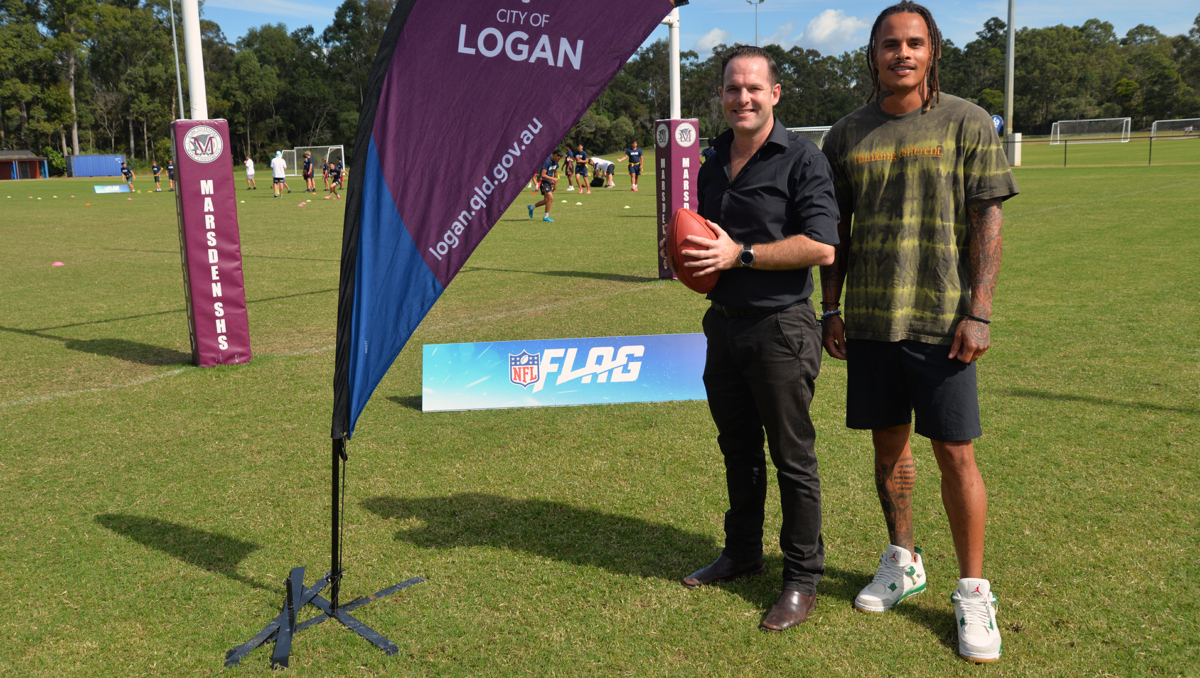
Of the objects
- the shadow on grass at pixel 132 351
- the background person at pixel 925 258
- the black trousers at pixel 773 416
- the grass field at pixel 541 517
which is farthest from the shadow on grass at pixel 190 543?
the shadow on grass at pixel 132 351

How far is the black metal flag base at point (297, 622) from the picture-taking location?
3.09m

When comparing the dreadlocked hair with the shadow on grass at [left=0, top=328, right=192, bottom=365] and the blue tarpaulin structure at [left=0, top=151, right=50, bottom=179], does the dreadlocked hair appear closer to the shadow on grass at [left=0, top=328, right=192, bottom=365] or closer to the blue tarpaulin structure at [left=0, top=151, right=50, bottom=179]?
the shadow on grass at [left=0, top=328, right=192, bottom=365]

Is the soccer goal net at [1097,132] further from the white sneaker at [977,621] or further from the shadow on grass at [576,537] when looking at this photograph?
the white sneaker at [977,621]

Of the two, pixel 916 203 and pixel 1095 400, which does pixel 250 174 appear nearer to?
pixel 1095 400

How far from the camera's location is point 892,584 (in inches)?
131

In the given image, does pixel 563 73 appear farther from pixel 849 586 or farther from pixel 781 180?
pixel 849 586

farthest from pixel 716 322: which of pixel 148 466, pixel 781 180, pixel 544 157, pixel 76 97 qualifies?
pixel 76 97

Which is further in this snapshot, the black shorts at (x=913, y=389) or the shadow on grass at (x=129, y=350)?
the shadow on grass at (x=129, y=350)

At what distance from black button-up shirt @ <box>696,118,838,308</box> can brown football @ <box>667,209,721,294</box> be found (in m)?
0.11

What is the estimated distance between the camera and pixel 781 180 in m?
2.99

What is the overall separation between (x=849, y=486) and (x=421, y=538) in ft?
7.27

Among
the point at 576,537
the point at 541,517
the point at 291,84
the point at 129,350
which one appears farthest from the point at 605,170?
the point at 291,84

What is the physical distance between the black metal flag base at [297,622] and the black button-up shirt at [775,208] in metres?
1.81

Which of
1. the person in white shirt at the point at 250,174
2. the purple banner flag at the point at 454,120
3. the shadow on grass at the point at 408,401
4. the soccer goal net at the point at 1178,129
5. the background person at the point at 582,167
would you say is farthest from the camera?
the soccer goal net at the point at 1178,129
